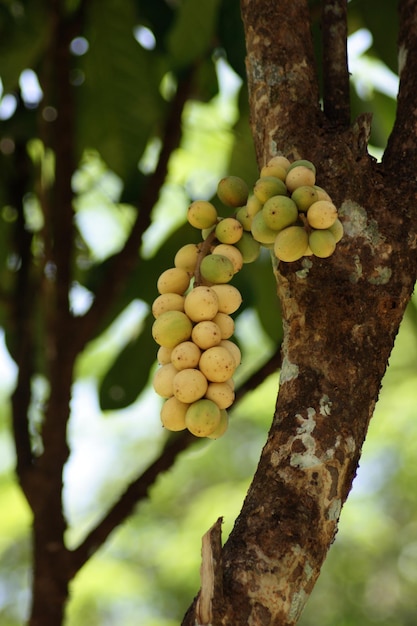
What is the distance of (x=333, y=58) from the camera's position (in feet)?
4.03

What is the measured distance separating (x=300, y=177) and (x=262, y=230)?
69mm

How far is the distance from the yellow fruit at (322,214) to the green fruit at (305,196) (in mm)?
10

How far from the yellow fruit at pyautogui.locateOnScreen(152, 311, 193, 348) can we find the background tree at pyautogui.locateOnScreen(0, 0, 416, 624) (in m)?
0.13

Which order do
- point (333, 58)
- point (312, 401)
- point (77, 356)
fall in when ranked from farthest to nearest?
1. point (77, 356)
2. point (333, 58)
3. point (312, 401)

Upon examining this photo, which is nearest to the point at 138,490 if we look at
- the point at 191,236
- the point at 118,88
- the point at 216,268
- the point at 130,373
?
the point at 130,373

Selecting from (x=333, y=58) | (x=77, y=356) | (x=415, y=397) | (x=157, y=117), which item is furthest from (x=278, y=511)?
(x=415, y=397)

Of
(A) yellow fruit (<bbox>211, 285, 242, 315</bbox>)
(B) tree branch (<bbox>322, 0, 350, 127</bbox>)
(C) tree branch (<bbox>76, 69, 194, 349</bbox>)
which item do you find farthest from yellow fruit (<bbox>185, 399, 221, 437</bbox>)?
(C) tree branch (<bbox>76, 69, 194, 349</bbox>)

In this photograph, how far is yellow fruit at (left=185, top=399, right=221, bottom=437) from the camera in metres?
0.89

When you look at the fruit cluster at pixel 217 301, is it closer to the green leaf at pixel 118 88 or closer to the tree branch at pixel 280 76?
the tree branch at pixel 280 76

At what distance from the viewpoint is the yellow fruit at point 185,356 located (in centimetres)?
91

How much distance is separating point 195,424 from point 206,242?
0.78 ft

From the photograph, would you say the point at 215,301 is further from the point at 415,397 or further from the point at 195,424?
the point at 415,397

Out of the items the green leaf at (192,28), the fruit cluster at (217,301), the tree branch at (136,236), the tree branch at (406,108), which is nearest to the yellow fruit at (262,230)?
the fruit cluster at (217,301)

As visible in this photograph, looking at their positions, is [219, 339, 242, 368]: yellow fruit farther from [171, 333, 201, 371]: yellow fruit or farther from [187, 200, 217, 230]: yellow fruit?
[187, 200, 217, 230]: yellow fruit
